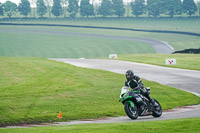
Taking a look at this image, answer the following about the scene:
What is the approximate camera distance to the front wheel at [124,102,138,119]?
1642 cm

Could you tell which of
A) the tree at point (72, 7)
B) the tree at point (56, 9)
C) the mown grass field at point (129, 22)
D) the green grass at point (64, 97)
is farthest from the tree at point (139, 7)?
the green grass at point (64, 97)

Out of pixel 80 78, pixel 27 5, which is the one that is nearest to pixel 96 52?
pixel 80 78

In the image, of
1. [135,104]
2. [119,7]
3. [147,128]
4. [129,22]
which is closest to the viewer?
[147,128]

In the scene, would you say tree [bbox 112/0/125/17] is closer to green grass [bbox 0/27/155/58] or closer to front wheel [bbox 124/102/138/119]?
green grass [bbox 0/27/155/58]

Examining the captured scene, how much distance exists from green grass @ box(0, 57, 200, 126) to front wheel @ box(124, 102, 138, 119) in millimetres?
2331

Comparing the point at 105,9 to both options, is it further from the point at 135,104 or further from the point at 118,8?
the point at 135,104

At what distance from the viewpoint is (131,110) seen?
16578mm

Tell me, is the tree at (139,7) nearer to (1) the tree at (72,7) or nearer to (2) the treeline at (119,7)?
(2) the treeline at (119,7)

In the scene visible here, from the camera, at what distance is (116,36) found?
112000mm

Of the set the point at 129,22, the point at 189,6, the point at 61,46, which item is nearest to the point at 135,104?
the point at 61,46

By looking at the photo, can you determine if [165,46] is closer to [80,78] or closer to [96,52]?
[96,52]

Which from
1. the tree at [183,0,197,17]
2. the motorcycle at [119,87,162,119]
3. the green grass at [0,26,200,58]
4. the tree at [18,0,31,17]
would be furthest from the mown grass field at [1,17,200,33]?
the motorcycle at [119,87,162,119]

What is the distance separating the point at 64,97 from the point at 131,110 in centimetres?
623

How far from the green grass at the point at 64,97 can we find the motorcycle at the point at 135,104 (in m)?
2.30
